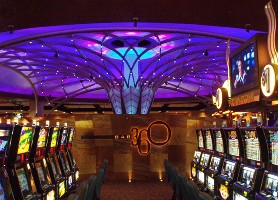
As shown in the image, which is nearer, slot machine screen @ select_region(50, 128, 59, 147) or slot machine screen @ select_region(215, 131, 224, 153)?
slot machine screen @ select_region(215, 131, 224, 153)

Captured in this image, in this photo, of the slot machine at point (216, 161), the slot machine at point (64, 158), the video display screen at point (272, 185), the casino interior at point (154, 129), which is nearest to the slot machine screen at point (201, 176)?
the casino interior at point (154, 129)

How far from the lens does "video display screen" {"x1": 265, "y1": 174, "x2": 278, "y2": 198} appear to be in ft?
15.9

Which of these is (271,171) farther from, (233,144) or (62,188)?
(62,188)

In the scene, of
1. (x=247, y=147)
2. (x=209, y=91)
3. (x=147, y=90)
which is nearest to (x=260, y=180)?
(x=247, y=147)

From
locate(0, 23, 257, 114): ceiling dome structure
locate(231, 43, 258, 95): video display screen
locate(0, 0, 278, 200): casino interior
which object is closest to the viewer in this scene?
locate(0, 0, 278, 200): casino interior

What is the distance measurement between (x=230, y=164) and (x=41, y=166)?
11.9 ft

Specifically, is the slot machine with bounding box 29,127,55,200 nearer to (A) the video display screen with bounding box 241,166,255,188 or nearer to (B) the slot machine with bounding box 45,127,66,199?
(B) the slot machine with bounding box 45,127,66,199

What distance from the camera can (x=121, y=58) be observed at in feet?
78.1

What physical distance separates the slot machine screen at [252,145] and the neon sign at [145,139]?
8.00 m

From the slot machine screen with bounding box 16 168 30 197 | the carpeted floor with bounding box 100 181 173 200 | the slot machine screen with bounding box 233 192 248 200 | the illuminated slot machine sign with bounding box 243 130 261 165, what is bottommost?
the carpeted floor with bounding box 100 181 173 200

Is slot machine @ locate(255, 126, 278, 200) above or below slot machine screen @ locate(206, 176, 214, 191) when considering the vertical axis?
above

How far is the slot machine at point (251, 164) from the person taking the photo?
543 centimetres

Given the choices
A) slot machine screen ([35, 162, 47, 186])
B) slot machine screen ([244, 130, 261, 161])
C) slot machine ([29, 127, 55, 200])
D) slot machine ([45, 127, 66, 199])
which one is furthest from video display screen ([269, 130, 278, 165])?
slot machine ([45, 127, 66, 199])

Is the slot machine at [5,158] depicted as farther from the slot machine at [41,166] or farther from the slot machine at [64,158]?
the slot machine at [64,158]
